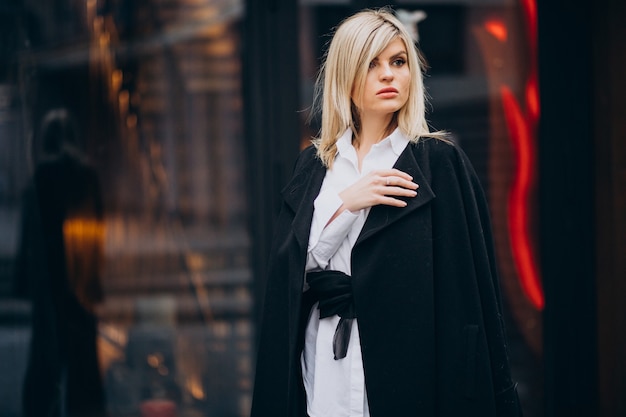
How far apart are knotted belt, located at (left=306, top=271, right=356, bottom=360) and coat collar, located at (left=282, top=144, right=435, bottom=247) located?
0.37 ft

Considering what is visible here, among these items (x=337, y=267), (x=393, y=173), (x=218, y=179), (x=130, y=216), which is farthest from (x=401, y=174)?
(x=130, y=216)

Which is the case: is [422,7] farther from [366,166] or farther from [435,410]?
[435,410]

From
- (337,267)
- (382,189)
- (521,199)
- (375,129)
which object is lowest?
(337,267)

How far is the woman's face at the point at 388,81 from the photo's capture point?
2336 millimetres

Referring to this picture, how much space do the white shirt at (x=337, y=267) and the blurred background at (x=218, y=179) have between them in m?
1.63

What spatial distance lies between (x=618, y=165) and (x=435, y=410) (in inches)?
87.4

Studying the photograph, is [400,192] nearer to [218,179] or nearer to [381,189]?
[381,189]

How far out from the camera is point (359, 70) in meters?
2.35

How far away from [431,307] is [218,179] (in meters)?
2.55

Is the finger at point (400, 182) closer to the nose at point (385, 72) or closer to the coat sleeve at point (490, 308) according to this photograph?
the coat sleeve at point (490, 308)

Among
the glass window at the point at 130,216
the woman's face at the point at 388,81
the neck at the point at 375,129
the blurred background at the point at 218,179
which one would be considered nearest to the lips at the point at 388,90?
the woman's face at the point at 388,81

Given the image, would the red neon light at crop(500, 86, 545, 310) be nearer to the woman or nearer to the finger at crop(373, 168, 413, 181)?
the woman

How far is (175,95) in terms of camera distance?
4688 millimetres

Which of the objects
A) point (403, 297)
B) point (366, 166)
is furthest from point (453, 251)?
point (366, 166)
